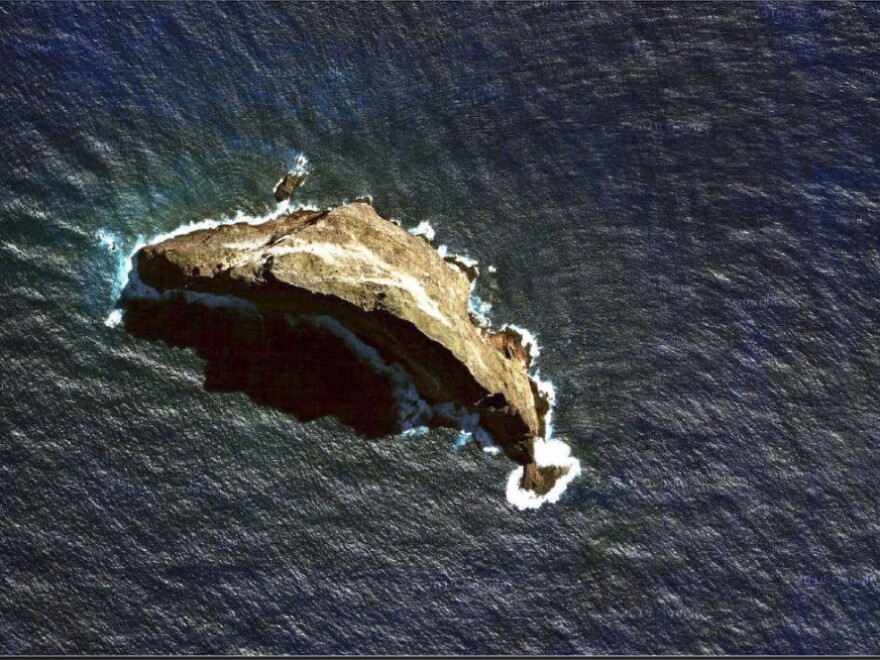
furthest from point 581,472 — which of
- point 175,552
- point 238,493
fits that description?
point 175,552

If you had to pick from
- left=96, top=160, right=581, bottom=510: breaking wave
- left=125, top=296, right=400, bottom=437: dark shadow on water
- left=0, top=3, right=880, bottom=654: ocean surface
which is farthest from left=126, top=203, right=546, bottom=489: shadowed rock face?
left=0, top=3, right=880, bottom=654: ocean surface

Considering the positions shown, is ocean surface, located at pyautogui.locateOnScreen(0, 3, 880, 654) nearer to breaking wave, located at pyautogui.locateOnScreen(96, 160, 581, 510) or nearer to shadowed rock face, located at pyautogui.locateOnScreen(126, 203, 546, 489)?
breaking wave, located at pyautogui.locateOnScreen(96, 160, 581, 510)

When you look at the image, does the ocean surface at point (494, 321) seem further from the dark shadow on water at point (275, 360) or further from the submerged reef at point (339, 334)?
the submerged reef at point (339, 334)

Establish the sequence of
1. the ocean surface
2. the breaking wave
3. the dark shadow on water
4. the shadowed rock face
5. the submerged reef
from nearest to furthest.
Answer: the ocean surface < the shadowed rock face < the submerged reef < the dark shadow on water < the breaking wave

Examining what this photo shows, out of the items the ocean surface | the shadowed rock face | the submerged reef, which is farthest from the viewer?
the submerged reef

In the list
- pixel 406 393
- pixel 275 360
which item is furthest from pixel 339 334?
pixel 406 393

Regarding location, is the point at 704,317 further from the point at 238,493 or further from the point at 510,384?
the point at 238,493
